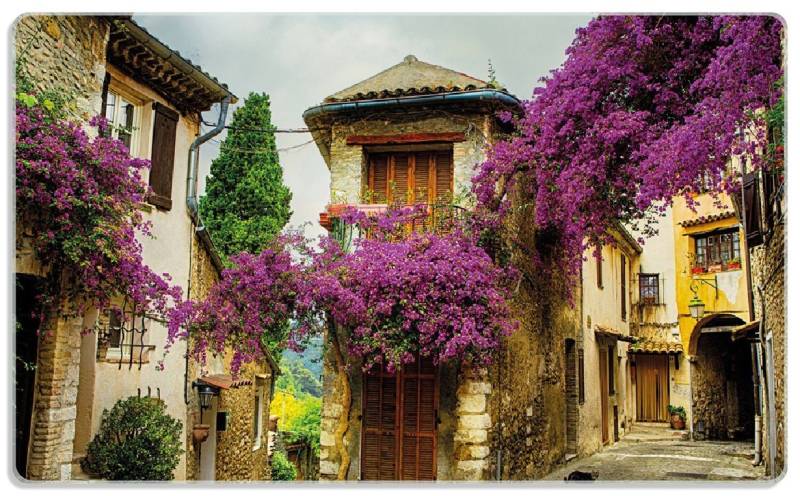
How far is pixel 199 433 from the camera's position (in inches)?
296

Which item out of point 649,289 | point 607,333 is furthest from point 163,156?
point 649,289

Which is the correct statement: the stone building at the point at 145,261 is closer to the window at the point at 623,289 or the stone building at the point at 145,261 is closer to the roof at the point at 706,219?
the roof at the point at 706,219

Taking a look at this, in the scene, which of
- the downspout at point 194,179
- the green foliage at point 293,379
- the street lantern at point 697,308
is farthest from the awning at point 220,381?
the green foliage at point 293,379

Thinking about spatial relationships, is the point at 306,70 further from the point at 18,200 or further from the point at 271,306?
the point at 18,200

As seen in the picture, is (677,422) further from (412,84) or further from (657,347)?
(412,84)

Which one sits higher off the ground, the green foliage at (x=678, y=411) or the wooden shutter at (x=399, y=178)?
the wooden shutter at (x=399, y=178)

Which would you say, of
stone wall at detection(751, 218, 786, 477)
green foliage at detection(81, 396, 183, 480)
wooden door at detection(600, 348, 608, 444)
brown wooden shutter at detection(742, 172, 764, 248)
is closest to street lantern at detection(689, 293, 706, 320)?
wooden door at detection(600, 348, 608, 444)

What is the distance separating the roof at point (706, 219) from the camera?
A: 12.6m

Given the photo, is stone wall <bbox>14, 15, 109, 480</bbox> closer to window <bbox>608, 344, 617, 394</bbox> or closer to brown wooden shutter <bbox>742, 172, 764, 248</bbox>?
brown wooden shutter <bbox>742, 172, 764, 248</bbox>

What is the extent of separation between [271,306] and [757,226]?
13.7 ft

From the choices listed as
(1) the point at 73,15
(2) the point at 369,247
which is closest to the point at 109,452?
(2) the point at 369,247

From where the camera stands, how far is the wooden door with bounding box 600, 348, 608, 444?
12.3 m

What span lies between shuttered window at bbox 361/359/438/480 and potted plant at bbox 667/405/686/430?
33.1 ft

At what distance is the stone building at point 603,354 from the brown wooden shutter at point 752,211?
191cm
